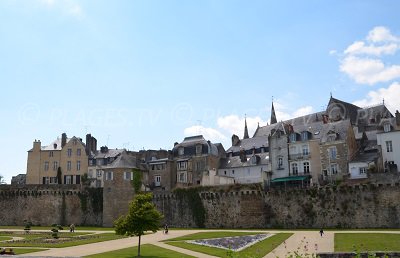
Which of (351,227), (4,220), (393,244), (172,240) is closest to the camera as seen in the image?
(393,244)

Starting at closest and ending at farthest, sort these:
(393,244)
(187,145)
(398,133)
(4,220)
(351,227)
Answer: (393,244)
(351,227)
(398,133)
(4,220)
(187,145)

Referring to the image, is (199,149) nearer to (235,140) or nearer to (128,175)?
(235,140)

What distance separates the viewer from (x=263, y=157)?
66.2 metres

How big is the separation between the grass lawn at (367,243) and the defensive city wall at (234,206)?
40.8ft

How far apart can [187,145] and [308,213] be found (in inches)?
1121

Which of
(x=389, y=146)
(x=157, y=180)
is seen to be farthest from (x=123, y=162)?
(x=389, y=146)

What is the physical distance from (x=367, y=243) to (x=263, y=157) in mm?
36605

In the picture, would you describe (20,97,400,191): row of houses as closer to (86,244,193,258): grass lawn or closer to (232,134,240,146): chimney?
(232,134,240,146): chimney

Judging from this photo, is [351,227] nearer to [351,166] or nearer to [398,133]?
[351,166]

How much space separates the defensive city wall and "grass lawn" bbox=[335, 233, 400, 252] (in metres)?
12.4

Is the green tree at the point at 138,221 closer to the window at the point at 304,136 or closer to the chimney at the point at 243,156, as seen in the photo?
the window at the point at 304,136

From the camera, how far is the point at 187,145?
73.0 m

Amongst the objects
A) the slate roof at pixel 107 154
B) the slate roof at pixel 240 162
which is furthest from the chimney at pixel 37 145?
the slate roof at pixel 240 162

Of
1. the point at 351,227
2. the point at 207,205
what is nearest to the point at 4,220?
the point at 207,205
